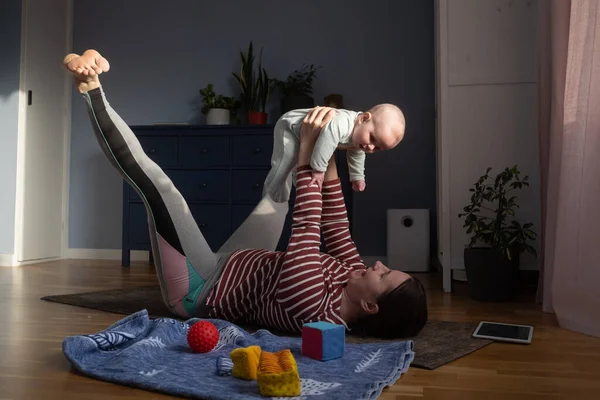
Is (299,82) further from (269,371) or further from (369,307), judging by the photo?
(269,371)

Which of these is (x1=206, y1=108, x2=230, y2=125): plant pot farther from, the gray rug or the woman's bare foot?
the woman's bare foot

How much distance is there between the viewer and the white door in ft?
12.5

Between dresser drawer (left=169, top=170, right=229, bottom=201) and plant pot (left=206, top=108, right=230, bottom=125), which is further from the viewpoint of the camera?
plant pot (left=206, top=108, right=230, bottom=125)

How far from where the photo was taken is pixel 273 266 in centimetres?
171

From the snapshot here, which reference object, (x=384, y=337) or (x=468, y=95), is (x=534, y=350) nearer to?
(x=384, y=337)

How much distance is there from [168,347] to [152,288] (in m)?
1.30

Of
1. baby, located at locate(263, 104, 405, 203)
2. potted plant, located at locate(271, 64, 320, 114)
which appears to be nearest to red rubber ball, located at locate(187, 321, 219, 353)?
baby, located at locate(263, 104, 405, 203)

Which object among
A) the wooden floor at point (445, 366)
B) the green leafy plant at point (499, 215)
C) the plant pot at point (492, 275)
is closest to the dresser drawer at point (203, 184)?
the wooden floor at point (445, 366)

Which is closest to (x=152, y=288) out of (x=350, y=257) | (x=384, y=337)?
(x=350, y=257)

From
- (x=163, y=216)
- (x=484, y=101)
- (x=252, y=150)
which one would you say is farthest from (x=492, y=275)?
(x=252, y=150)

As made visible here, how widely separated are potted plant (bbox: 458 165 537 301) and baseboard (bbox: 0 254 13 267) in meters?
2.93

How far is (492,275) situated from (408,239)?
1.16m

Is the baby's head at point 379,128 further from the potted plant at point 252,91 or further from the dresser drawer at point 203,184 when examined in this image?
the potted plant at point 252,91

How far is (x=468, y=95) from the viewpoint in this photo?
2.72 meters
